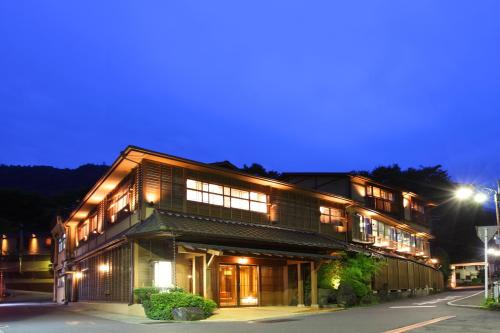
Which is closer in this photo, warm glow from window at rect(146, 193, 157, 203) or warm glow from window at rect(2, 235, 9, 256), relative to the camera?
warm glow from window at rect(146, 193, 157, 203)

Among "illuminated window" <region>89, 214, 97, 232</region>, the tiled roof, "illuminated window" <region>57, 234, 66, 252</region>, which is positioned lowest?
"illuminated window" <region>57, 234, 66, 252</region>

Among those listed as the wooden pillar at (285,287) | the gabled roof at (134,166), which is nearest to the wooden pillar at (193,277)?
the gabled roof at (134,166)

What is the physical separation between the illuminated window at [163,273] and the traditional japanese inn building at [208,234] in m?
0.04

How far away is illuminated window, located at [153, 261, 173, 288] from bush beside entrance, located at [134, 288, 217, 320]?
4.95ft

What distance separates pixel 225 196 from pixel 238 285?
442 centimetres

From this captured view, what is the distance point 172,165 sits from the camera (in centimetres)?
2342

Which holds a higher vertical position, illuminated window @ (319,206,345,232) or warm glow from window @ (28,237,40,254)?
illuminated window @ (319,206,345,232)

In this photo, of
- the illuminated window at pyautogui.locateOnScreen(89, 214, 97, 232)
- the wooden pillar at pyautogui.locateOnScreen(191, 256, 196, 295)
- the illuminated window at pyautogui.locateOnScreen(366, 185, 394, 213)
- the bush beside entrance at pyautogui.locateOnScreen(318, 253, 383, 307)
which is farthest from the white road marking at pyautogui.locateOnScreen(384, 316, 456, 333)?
the illuminated window at pyautogui.locateOnScreen(366, 185, 394, 213)

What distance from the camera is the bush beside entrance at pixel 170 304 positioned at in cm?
1877

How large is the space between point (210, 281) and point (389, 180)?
165 ft

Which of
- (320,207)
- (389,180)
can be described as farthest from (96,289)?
(389,180)

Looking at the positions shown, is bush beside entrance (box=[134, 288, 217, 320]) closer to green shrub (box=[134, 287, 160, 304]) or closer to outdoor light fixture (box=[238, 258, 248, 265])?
green shrub (box=[134, 287, 160, 304])

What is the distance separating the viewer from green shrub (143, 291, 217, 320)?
739 inches

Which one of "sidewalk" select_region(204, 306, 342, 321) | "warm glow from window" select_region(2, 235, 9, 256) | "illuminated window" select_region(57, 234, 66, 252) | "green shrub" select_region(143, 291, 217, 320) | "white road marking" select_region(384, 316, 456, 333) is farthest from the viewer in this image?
"warm glow from window" select_region(2, 235, 9, 256)
